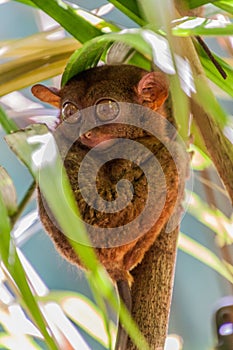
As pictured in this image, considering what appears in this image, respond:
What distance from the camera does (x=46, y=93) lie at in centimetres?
65

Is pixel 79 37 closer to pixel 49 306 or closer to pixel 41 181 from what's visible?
pixel 41 181

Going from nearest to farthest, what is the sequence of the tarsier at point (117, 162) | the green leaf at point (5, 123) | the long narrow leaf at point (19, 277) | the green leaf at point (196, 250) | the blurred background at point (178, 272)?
the long narrow leaf at point (19, 277)
the tarsier at point (117, 162)
the green leaf at point (5, 123)
the green leaf at point (196, 250)
the blurred background at point (178, 272)

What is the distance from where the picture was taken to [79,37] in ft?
2.19

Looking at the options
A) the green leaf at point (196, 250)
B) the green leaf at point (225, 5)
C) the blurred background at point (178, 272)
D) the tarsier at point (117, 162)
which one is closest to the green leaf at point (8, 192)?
the tarsier at point (117, 162)

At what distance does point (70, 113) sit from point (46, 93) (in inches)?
2.5

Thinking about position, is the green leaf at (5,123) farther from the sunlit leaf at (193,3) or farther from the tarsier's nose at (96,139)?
the sunlit leaf at (193,3)

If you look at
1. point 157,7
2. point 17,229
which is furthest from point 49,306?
point 157,7

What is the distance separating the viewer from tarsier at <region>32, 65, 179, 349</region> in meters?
0.57

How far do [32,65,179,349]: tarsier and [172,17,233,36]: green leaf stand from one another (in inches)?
2.4

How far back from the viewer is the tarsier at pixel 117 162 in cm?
57

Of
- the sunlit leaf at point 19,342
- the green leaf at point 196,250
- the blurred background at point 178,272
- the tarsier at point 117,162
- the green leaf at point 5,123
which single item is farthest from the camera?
the blurred background at point 178,272

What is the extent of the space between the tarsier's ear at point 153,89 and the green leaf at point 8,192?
17cm

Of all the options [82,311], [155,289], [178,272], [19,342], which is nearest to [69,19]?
[155,289]

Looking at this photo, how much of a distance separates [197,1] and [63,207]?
1.11 feet
